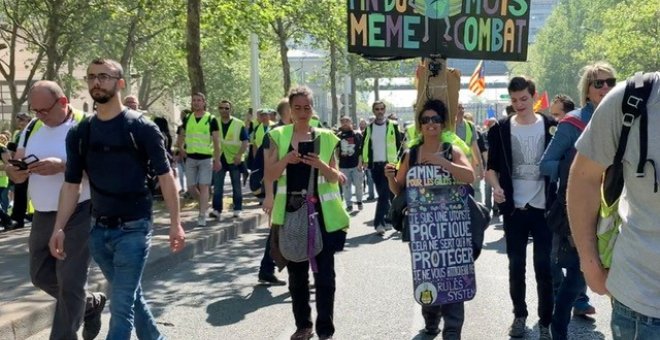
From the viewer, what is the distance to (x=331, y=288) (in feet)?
18.2

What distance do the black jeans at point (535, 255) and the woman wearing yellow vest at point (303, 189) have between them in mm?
1208

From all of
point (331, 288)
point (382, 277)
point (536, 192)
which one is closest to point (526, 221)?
point (536, 192)

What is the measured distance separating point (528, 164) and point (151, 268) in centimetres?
454

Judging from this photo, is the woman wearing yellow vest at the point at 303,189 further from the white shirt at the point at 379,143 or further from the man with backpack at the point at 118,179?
the white shirt at the point at 379,143

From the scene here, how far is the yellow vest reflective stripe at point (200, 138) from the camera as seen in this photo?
11477 mm

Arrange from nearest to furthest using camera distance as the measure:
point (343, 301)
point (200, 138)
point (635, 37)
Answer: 1. point (343, 301)
2. point (200, 138)
3. point (635, 37)

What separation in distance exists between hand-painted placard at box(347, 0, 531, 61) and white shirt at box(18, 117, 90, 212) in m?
2.18

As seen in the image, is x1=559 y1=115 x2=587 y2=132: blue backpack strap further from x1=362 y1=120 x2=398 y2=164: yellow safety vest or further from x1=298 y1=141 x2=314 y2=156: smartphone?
x1=362 y1=120 x2=398 y2=164: yellow safety vest

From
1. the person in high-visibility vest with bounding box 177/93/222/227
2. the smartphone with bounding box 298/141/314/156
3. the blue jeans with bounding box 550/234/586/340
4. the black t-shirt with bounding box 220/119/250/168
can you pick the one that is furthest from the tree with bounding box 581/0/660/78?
the smartphone with bounding box 298/141/314/156

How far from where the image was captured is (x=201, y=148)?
1149 centimetres

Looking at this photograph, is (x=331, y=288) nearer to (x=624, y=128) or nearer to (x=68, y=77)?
(x=624, y=128)

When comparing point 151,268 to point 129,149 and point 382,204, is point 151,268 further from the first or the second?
point 129,149

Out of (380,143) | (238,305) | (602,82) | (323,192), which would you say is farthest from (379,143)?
(602,82)

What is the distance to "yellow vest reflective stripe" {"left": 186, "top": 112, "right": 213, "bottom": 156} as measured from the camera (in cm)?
1148
